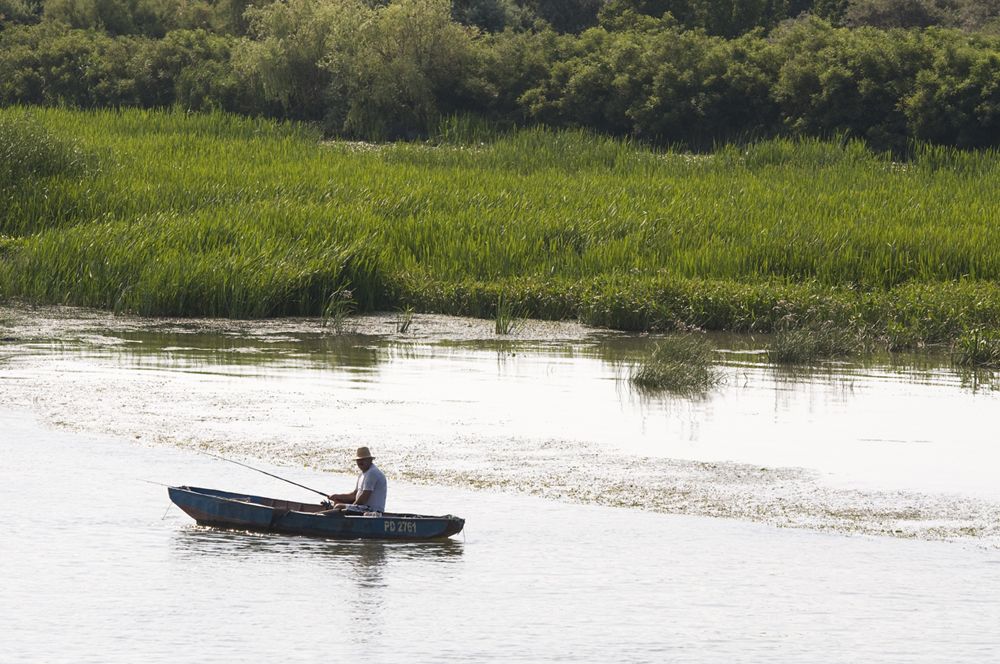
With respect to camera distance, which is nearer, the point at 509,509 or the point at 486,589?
the point at 486,589

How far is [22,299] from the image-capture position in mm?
23359

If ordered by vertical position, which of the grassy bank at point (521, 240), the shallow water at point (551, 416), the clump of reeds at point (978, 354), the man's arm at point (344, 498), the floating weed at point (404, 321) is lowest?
the man's arm at point (344, 498)

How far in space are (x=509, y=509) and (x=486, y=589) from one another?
1.87 meters

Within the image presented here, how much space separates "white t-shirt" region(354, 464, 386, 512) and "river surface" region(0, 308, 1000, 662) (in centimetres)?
34

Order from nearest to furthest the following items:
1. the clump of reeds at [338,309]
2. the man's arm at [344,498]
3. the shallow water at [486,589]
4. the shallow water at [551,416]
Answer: the shallow water at [486,589] < the man's arm at [344,498] < the shallow water at [551,416] < the clump of reeds at [338,309]

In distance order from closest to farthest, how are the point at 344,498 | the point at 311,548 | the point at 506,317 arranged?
the point at 311,548, the point at 344,498, the point at 506,317

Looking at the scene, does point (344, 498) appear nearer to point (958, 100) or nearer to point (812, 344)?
point (812, 344)

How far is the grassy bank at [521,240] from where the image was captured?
73.7ft

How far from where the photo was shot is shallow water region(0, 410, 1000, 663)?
975cm

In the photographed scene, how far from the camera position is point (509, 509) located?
1269 centimetres

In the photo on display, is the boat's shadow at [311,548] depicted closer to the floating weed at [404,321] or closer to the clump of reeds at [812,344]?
the clump of reeds at [812,344]

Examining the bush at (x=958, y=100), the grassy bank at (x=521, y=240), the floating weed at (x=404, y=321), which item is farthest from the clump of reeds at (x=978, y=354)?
the bush at (x=958, y=100)

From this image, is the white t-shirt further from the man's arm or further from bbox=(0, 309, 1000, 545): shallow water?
bbox=(0, 309, 1000, 545): shallow water

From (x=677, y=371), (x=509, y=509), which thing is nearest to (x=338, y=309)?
(x=677, y=371)
